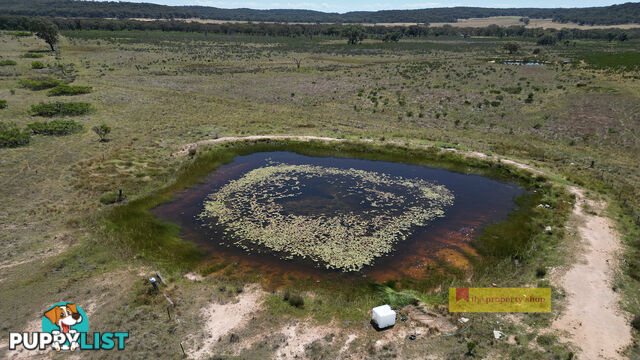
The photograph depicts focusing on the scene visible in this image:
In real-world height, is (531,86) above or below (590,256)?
above

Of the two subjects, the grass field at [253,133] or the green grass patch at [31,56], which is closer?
the grass field at [253,133]

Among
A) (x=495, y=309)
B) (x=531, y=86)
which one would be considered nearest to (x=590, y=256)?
(x=495, y=309)

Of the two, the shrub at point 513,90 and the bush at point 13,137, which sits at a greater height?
the shrub at point 513,90

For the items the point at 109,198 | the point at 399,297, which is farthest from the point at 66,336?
the point at 399,297

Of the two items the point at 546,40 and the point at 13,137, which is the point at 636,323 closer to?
the point at 13,137

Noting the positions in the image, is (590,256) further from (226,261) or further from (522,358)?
(226,261)

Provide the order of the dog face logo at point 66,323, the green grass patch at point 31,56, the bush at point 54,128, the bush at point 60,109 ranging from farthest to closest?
the green grass patch at point 31,56
the bush at point 60,109
the bush at point 54,128
the dog face logo at point 66,323

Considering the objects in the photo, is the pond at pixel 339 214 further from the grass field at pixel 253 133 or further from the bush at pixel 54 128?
the bush at pixel 54 128

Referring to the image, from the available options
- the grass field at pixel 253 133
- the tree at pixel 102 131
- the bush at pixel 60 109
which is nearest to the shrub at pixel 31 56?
the grass field at pixel 253 133
